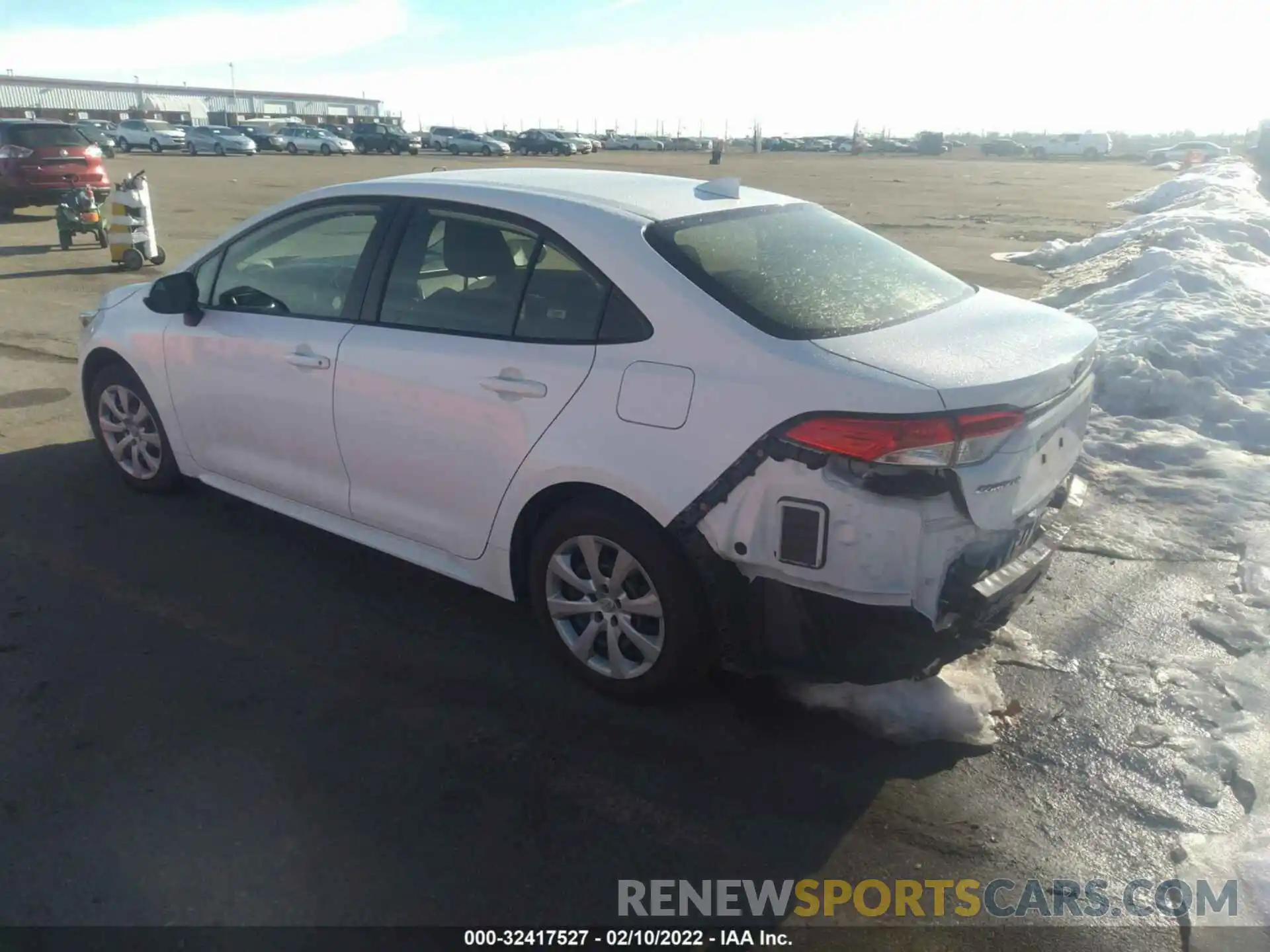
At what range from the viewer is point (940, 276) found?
396 cm

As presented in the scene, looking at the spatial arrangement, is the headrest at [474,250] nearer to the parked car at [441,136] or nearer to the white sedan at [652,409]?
the white sedan at [652,409]

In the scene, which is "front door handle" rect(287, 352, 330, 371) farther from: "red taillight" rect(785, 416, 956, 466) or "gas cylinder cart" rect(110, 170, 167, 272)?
"gas cylinder cart" rect(110, 170, 167, 272)

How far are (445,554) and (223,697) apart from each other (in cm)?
94

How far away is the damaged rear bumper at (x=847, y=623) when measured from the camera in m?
2.94

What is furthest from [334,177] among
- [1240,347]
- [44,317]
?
[1240,347]

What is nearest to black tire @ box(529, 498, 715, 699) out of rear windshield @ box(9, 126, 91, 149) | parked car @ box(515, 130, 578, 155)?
rear windshield @ box(9, 126, 91, 149)

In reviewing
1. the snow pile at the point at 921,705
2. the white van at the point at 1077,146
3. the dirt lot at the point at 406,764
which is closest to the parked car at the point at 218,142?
the dirt lot at the point at 406,764

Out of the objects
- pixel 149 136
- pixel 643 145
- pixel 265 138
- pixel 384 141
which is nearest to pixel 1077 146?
pixel 643 145

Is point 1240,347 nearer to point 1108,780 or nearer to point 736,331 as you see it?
point 1108,780

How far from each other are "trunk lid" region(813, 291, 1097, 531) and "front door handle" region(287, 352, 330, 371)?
209 cm

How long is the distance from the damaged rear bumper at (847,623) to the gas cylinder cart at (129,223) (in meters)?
11.7

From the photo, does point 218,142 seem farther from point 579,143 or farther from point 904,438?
point 904,438

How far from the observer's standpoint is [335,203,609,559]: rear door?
11.2 feet

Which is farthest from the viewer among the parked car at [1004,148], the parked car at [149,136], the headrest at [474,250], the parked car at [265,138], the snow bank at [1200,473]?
the parked car at [1004,148]
